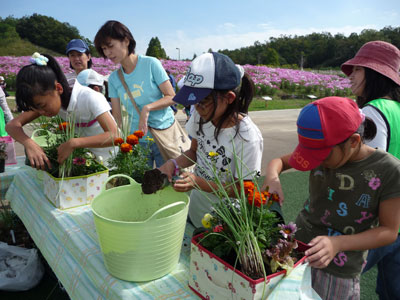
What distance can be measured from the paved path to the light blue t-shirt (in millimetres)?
2535

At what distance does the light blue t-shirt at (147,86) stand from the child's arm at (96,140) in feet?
1.51

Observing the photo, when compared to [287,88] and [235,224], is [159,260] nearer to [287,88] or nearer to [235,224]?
[235,224]

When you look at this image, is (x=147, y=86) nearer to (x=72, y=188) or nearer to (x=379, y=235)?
(x=72, y=188)

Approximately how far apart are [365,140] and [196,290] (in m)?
0.76

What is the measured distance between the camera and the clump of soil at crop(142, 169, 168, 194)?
105 centimetres

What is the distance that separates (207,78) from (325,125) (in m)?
0.49

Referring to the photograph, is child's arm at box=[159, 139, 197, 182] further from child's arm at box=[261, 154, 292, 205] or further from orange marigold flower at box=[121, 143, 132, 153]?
child's arm at box=[261, 154, 292, 205]

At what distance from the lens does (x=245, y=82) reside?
127cm

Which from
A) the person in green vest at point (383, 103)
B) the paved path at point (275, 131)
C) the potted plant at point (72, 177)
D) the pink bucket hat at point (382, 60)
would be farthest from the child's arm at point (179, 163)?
the paved path at point (275, 131)

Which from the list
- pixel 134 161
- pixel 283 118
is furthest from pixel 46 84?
pixel 283 118

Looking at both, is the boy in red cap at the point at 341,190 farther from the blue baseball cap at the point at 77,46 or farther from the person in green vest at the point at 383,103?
the blue baseball cap at the point at 77,46

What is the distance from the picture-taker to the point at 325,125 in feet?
2.83

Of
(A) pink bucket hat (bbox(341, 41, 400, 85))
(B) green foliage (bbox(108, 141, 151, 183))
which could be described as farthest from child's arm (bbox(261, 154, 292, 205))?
(A) pink bucket hat (bbox(341, 41, 400, 85))

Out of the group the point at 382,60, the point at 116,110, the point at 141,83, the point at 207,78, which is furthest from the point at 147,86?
the point at 382,60
